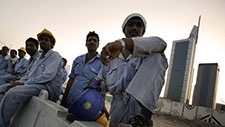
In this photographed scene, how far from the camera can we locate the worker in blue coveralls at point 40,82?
2730mm

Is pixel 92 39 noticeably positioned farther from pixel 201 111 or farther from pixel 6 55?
pixel 201 111

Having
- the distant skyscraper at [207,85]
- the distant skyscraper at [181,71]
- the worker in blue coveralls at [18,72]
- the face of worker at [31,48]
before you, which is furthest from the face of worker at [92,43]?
the distant skyscraper at [207,85]

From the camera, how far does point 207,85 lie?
2552 inches

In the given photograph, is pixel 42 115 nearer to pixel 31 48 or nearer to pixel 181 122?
pixel 31 48

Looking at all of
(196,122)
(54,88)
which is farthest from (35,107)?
(196,122)

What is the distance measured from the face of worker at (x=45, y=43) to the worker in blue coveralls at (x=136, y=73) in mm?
2106

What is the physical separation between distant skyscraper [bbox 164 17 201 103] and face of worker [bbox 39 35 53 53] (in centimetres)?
6344

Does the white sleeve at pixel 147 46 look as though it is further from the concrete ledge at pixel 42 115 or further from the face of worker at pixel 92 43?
the face of worker at pixel 92 43

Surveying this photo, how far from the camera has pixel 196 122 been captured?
24734 millimetres

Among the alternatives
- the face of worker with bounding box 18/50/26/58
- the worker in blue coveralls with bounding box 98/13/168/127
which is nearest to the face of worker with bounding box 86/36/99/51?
the worker in blue coveralls with bounding box 98/13/168/127

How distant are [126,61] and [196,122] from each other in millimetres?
26678

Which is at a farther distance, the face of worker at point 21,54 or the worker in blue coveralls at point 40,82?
the face of worker at point 21,54

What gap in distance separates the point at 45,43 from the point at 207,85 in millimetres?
71003

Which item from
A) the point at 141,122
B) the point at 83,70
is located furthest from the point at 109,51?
the point at 83,70
